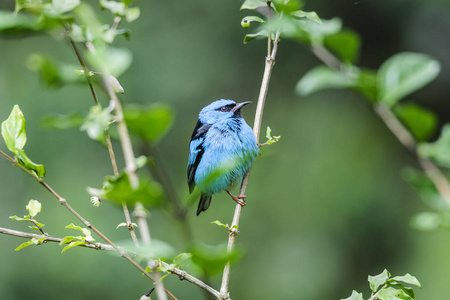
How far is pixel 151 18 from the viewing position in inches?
302

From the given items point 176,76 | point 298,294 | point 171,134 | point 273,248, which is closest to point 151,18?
point 176,76

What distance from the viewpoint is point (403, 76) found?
79 centimetres

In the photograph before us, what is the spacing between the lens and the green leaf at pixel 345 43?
0.77 metres

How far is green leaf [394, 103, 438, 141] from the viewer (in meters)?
0.71

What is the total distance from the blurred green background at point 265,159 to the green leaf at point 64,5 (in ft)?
18.8

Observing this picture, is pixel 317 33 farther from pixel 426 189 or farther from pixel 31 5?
pixel 31 5

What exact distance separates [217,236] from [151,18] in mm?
3134

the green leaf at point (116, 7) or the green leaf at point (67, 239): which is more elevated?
the green leaf at point (116, 7)

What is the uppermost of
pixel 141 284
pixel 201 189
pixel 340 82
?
pixel 141 284

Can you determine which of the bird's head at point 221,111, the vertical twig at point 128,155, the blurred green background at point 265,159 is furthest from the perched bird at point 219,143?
the blurred green background at point 265,159

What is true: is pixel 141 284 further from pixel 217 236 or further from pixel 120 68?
pixel 120 68

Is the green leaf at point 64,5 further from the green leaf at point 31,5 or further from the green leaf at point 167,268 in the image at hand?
the green leaf at point 167,268

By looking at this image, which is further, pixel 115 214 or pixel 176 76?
pixel 176 76

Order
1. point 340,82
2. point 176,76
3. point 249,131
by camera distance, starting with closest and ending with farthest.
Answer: point 340,82
point 249,131
point 176,76
